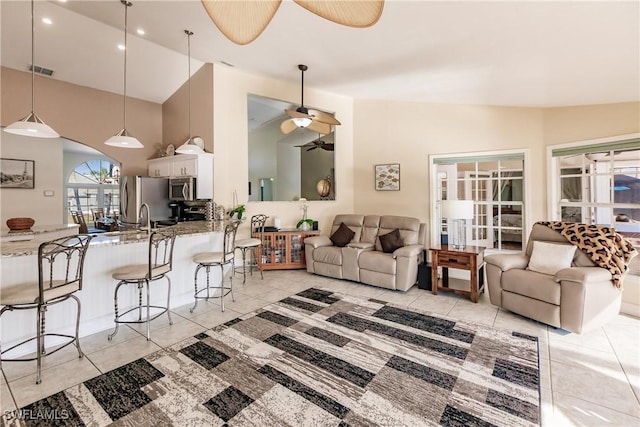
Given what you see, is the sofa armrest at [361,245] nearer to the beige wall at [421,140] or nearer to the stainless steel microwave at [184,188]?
the beige wall at [421,140]

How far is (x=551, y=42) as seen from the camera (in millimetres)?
2596

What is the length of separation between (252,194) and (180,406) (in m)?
4.22

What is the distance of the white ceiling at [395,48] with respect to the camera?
245cm

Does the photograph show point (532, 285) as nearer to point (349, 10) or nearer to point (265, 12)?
point (349, 10)

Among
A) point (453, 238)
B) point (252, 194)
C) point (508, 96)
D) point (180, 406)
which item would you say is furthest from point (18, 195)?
point (508, 96)

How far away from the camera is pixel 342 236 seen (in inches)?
195

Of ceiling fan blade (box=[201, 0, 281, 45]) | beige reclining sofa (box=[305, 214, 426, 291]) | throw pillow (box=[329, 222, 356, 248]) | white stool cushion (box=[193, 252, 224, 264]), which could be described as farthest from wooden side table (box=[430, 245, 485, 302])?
ceiling fan blade (box=[201, 0, 281, 45])

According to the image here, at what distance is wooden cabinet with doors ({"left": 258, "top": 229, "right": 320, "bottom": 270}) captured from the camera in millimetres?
5109

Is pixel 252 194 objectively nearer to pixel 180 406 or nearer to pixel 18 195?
pixel 180 406

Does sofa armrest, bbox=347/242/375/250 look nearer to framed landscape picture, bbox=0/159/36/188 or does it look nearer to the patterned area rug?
the patterned area rug

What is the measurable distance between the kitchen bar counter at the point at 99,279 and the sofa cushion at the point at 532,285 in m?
3.30

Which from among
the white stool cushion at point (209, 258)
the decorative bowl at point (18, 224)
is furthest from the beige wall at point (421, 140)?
the decorative bowl at point (18, 224)

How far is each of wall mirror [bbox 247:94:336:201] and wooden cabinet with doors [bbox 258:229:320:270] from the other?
100 centimetres

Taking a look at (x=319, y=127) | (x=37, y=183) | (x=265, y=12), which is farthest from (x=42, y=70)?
(x=265, y=12)
